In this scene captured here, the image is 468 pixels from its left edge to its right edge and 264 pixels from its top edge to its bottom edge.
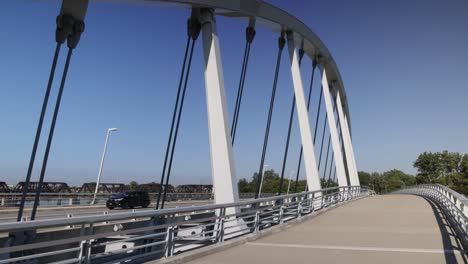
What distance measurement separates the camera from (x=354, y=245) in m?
10.4

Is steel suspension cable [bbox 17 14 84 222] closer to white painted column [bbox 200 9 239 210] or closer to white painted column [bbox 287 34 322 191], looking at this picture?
white painted column [bbox 200 9 239 210]

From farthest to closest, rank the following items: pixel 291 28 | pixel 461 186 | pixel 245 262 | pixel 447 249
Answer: pixel 461 186 → pixel 291 28 → pixel 447 249 → pixel 245 262

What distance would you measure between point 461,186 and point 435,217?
309 feet

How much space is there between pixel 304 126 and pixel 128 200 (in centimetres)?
1622

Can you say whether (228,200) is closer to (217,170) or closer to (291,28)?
(217,170)

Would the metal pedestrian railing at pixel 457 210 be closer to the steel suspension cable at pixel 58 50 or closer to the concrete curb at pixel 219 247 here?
the concrete curb at pixel 219 247

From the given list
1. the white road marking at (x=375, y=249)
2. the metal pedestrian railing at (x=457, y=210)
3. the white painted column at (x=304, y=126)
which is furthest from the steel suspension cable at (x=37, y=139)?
the white painted column at (x=304, y=126)

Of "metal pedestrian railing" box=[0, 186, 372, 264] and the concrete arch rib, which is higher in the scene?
the concrete arch rib

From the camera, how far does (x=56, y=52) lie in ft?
31.4

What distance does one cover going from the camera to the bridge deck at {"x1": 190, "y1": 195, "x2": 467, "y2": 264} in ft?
28.1

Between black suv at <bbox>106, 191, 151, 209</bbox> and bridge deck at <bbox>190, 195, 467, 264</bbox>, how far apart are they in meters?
20.1

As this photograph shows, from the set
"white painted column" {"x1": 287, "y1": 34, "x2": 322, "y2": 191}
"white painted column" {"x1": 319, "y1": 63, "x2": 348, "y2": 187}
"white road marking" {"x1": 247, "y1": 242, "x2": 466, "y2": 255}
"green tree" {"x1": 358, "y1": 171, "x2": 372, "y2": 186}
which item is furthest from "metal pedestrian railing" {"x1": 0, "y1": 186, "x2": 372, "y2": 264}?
"green tree" {"x1": 358, "y1": 171, "x2": 372, "y2": 186}

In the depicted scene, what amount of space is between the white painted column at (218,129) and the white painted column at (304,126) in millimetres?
9008

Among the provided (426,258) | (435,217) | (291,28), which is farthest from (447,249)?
(291,28)
